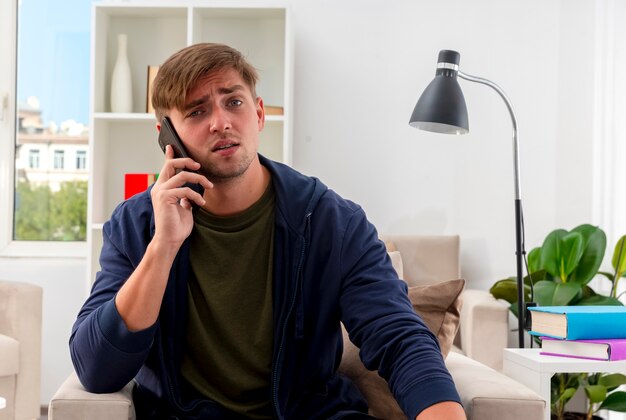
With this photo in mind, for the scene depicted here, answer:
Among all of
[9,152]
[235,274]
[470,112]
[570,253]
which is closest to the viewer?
[235,274]

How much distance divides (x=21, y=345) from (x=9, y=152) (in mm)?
1173

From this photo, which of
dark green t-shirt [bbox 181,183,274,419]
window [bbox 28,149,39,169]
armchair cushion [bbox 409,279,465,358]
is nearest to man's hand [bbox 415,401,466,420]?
dark green t-shirt [bbox 181,183,274,419]

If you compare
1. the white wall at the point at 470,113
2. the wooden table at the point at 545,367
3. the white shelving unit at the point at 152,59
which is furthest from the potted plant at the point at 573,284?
the white shelving unit at the point at 152,59

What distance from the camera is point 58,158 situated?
3980 mm

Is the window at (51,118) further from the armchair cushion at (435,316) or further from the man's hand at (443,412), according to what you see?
the man's hand at (443,412)

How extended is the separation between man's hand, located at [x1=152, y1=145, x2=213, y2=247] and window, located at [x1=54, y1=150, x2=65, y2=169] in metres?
2.43

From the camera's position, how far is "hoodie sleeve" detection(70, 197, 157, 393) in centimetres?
158

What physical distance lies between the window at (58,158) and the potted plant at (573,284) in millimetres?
2100

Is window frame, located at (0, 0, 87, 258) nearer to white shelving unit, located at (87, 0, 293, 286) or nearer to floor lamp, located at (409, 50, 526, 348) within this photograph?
white shelving unit, located at (87, 0, 293, 286)

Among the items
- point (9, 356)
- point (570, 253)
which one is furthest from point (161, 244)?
point (570, 253)

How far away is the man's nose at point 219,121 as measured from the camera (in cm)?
172

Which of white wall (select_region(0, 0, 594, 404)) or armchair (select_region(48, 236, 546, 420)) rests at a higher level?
white wall (select_region(0, 0, 594, 404))

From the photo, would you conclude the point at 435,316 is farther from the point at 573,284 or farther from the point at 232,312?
the point at 573,284

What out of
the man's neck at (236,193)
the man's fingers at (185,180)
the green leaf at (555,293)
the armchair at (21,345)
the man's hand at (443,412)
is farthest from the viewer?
the armchair at (21,345)
